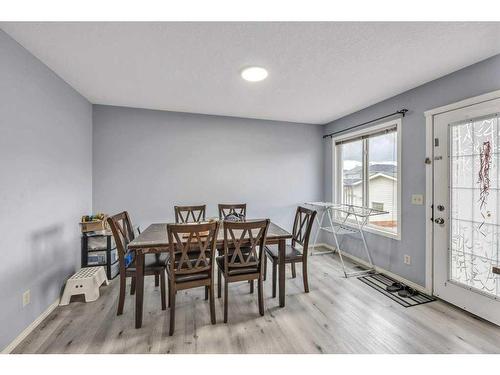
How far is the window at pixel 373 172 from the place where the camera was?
303 cm

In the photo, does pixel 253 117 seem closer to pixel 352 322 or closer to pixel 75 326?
pixel 352 322

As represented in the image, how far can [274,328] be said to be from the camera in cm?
196

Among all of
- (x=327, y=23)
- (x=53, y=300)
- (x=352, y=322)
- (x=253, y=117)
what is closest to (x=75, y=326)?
(x=53, y=300)

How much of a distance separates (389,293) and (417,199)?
114 cm

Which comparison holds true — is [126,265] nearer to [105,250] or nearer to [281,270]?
[105,250]

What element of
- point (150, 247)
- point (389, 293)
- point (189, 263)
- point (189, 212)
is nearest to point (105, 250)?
point (189, 212)

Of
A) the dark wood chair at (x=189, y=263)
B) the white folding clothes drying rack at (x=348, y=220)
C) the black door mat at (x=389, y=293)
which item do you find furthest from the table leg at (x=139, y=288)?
the black door mat at (x=389, y=293)

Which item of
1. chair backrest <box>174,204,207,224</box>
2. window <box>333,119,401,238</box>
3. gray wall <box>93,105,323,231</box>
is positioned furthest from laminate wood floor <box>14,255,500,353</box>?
gray wall <box>93,105,323,231</box>

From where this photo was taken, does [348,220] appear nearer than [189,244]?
No

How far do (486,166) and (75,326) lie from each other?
12.9 feet

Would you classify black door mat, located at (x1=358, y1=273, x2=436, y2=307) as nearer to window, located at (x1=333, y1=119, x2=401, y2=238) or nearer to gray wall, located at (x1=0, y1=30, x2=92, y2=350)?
window, located at (x1=333, y1=119, x2=401, y2=238)

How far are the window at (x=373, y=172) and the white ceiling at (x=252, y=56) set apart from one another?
60 cm

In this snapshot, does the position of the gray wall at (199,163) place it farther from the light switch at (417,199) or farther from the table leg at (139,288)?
the light switch at (417,199)

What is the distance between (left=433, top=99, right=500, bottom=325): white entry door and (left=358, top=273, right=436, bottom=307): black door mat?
16 centimetres
